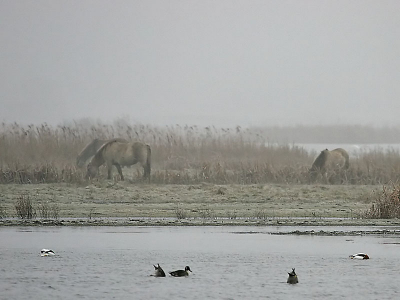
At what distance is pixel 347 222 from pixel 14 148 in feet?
52.0

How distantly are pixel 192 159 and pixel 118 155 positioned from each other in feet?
10.7

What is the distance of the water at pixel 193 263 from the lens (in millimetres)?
13398

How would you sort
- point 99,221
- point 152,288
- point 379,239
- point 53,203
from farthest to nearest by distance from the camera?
Answer: point 53,203 < point 99,221 < point 379,239 < point 152,288

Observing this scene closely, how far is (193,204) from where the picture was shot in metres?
25.8

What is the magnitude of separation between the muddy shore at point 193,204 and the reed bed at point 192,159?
42.7 inches

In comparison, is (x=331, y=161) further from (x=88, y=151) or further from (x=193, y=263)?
(x=193, y=263)

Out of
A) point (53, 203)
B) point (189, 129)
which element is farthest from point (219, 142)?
point (53, 203)

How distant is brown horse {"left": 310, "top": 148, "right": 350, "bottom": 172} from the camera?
33062 mm

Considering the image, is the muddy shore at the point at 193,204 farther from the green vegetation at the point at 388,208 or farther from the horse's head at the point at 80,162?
the horse's head at the point at 80,162

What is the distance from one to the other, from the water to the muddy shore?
4.64ft

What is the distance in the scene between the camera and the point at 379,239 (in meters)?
18.6

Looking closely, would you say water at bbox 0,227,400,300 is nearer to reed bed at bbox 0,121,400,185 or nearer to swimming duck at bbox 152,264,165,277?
swimming duck at bbox 152,264,165,277

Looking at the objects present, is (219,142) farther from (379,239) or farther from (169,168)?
(379,239)

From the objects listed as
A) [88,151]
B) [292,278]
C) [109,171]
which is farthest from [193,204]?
[292,278]
